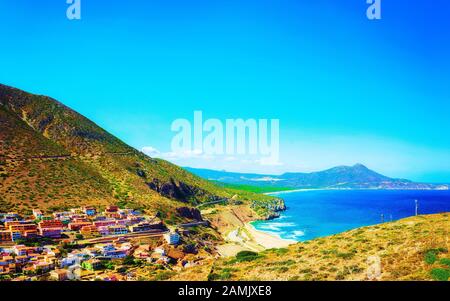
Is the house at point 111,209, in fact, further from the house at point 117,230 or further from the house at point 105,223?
the house at point 117,230

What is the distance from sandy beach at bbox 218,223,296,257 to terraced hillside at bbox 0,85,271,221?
1235 centimetres

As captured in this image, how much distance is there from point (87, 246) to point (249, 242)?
3541 centimetres

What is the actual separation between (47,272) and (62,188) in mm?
34012

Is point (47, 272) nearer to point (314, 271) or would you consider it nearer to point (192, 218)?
point (314, 271)

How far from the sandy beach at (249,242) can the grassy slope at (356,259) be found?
1566 inches

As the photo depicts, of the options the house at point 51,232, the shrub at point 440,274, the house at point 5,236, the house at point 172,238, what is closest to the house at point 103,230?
the house at point 51,232

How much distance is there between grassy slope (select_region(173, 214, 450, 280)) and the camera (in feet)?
49.3

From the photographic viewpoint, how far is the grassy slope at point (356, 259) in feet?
49.3

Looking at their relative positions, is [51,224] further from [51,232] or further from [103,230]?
[103,230]

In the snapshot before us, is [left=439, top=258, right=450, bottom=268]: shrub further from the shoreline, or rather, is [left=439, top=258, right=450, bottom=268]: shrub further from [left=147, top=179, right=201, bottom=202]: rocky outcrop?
[left=147, top=179, right=201, bottom=202]: rocky outcrop

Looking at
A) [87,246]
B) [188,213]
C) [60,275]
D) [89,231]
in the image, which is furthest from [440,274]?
[188,213]

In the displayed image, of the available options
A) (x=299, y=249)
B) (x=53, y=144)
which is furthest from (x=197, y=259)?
(x=53, y=144)

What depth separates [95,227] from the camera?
57156mm

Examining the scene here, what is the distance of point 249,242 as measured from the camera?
74750 millimetres
